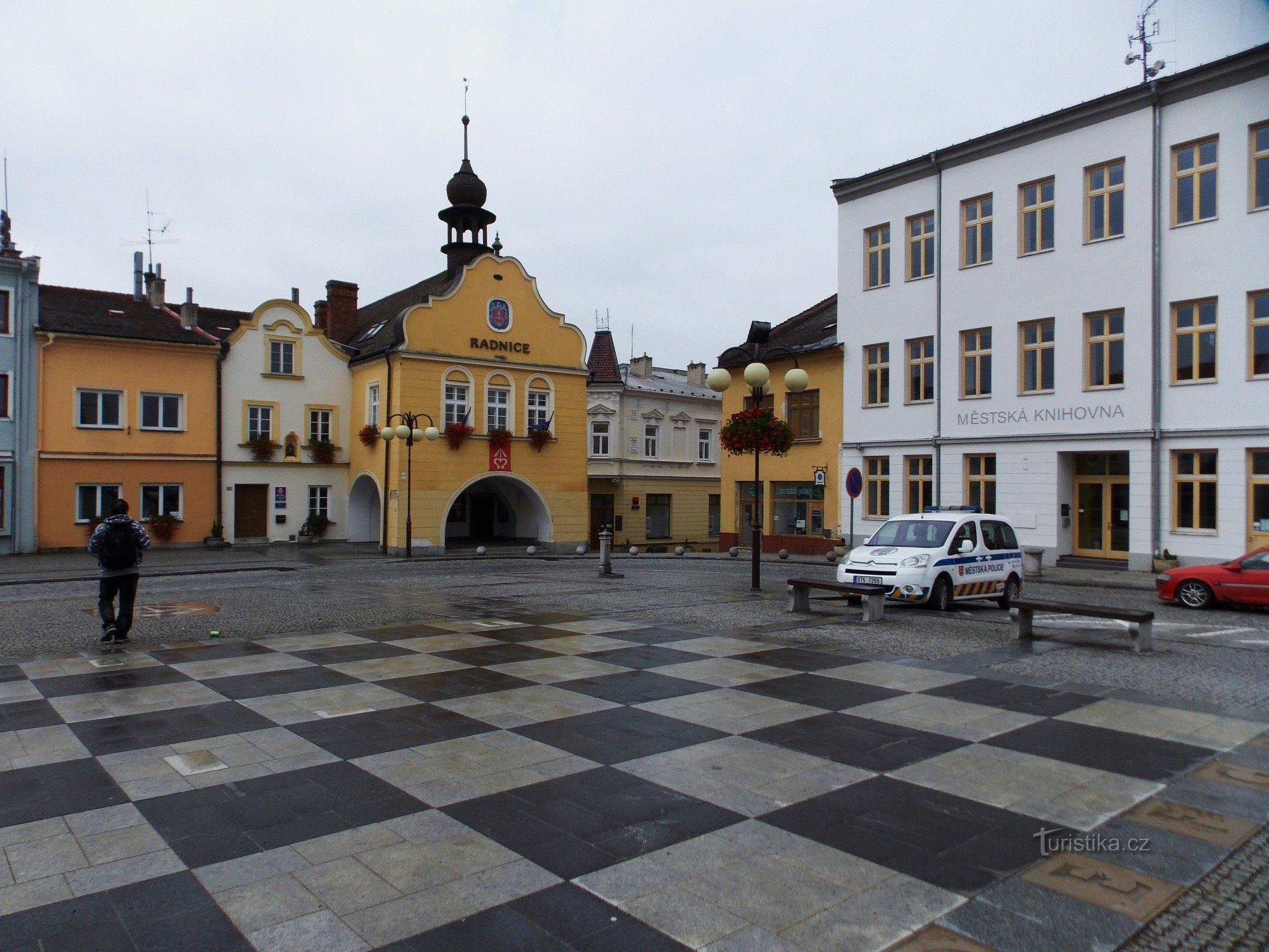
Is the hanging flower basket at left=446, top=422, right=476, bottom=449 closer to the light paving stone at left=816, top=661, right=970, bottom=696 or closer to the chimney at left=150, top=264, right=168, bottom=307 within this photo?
the chimney at left=150, top=264, right=168, bottom=307

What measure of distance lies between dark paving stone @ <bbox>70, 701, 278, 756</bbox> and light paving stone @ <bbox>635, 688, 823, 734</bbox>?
3.35 metres

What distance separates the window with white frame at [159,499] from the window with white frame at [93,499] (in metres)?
0.98

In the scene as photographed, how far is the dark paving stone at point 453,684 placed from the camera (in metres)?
8.73

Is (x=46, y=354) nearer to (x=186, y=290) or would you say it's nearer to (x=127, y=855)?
(x=186, y=290)

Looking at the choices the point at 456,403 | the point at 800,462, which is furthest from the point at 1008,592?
the point at 456,403

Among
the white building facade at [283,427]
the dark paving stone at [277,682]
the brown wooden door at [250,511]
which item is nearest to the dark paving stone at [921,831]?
the dark paving stone at [277,682]

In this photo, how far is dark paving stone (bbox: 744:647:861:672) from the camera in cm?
1013

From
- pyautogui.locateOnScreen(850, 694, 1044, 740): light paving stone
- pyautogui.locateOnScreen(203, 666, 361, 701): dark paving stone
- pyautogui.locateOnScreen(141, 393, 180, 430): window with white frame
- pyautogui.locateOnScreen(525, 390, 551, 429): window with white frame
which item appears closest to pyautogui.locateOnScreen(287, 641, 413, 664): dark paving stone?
pyautogui.locateOnScreen(203, 666, 361, 701): dark paving stone

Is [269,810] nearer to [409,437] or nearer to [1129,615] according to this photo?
[1129,615]

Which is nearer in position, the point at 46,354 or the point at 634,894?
the point at 634,894

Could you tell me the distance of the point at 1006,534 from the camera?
1680 cm

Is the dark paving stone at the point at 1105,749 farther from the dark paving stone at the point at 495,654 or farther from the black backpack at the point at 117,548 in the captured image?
the black backpack at the point at 117,548

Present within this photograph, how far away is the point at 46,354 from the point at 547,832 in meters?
34.0

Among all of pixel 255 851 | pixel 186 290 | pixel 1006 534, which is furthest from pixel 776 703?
pixel 186 290
